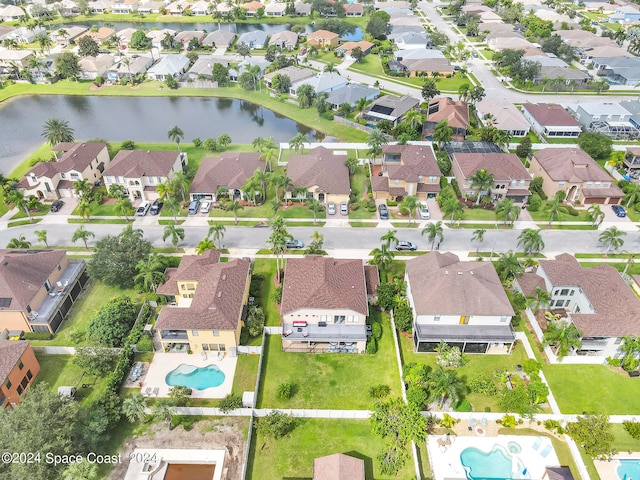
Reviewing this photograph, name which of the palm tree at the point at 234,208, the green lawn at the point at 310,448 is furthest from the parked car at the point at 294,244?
the green lawn at the point at 310,448

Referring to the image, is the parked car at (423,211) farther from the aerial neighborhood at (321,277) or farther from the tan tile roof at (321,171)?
the tan tile roof at (321,171)

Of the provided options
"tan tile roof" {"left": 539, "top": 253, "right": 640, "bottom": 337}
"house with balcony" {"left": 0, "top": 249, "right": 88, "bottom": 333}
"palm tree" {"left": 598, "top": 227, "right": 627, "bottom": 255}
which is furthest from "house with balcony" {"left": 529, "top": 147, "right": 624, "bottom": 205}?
"house with balcony" {"left": 0, "top": 249, "right": 88, "bottom": 333}

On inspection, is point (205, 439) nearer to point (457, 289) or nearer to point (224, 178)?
point (457, 289)

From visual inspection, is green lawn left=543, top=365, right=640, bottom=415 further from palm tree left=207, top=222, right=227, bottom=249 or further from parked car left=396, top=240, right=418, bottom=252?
palm tree left=207, top=222, right=227, bottom=249

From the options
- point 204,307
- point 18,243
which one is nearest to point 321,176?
point 204,307

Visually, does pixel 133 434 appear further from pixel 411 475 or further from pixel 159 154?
pixel 159 154

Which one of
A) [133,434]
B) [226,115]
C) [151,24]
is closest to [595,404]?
[133,434]

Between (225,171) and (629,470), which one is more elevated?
(225,171)
